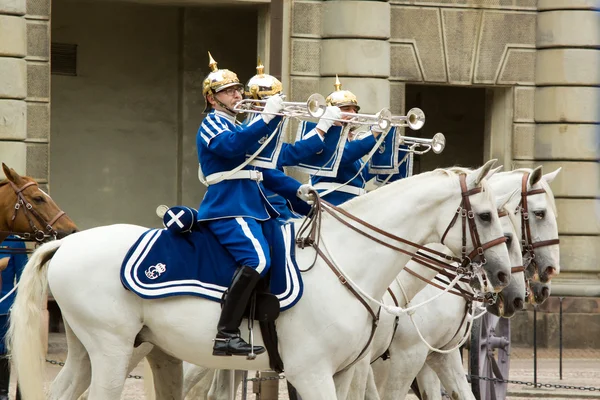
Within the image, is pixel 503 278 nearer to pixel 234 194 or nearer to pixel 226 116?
pixel 234 194

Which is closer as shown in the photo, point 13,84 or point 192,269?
point 192,269

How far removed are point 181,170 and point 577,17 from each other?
539cm

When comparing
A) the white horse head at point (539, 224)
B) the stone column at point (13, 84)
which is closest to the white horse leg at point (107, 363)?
the white horse head at point (539, 224)

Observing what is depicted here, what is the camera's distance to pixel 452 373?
9945mm

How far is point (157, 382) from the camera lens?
345 inches

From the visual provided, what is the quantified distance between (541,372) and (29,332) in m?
7.37

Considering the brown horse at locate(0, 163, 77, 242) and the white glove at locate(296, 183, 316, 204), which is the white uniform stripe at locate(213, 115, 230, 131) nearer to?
the white glove at locate(296, 183, 316, 204)

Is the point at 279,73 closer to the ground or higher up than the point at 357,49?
closer to the ground

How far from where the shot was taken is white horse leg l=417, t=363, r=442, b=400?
33.6ft

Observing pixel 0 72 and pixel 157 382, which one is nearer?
pixel 157 382

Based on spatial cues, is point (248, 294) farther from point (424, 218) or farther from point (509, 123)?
point (509, 123)

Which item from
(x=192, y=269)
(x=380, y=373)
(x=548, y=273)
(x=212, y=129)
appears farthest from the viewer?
(x=380, y=373)

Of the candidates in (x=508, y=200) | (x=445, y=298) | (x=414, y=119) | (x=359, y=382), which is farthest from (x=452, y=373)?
(x=414, y=119)

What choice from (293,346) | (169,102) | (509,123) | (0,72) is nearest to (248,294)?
(293,346)
